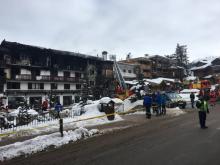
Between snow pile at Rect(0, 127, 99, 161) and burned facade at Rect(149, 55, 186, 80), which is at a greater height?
burned facade at Rect(149, 55, 186, 80)

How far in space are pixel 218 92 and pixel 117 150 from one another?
35.7 meters

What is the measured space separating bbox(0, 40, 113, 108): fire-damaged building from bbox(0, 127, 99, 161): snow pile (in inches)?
1177

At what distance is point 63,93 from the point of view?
198ft

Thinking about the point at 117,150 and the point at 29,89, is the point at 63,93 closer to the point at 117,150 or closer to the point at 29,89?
the point at 29,89

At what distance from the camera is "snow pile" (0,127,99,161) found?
10219 mm

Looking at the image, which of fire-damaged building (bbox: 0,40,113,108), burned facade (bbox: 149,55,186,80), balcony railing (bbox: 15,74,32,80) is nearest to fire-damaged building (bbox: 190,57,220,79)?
burned facade (bbox: 149,55,186,80)

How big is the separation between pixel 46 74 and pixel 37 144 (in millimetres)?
47986

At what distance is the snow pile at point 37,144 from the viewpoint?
10.2 metres

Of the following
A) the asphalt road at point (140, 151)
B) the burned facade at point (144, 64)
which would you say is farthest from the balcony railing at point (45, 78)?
the asphalt road at point (140, 151)

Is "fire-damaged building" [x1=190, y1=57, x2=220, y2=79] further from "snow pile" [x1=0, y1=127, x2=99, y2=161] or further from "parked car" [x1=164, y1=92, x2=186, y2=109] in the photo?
"snow pile" [x1=0, y1=127, x2=99, y2=161]

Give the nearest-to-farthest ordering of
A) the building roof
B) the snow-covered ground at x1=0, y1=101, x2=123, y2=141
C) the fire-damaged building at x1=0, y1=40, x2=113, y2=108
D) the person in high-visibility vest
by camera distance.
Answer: the person in high-visibility vest < the snow-covered ground at x1=0, y1=101, x2=123, y2=141 < the fire-damaged building at x1=0, y1=40, x2=113, y2=108 < the building roof

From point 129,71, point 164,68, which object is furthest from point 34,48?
point 164,68

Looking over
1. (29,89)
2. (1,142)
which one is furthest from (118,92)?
(1,142)

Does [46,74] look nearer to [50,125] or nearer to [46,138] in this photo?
[50,125]
